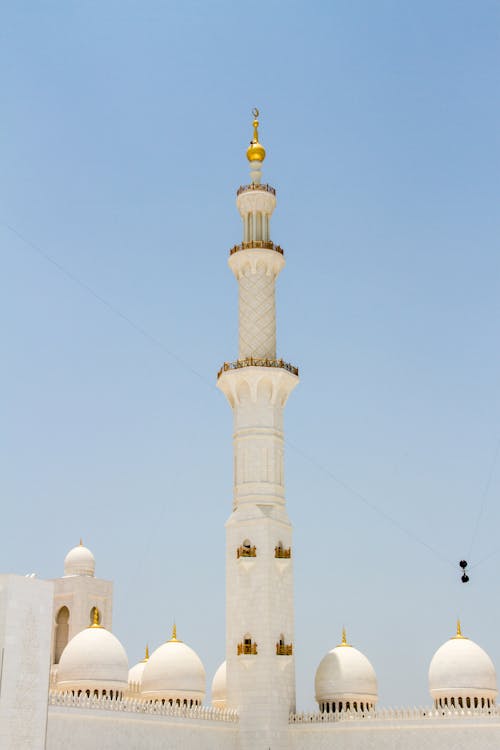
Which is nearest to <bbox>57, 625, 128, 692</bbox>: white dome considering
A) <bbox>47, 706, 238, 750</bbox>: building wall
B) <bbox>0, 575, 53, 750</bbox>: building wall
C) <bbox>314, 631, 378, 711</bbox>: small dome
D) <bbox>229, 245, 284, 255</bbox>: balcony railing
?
<bbox>47, 706, 238, 750</bbox>: building wall

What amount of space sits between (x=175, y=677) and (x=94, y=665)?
3.79 metres

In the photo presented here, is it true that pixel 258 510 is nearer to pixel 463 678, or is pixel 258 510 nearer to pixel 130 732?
pixel 463 678

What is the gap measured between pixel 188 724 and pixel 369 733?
6.80 meters

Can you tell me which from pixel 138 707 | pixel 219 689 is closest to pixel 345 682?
pixel 219 689

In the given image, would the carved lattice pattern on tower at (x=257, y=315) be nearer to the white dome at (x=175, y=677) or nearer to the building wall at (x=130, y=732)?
the white dome at (x=175, y=677)

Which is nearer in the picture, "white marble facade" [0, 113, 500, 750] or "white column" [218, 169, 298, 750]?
"white marble facade" [0, 113, 500, 750]

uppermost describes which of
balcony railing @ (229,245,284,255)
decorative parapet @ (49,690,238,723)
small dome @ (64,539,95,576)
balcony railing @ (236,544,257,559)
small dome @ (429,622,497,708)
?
balcony railing @ (229,245,284,255)

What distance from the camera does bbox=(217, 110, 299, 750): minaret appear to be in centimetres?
4062

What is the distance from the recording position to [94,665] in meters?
38.9

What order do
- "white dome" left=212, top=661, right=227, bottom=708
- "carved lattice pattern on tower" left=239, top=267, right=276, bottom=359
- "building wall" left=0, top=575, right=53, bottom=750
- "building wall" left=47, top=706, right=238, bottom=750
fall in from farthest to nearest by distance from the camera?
"white dome" left=212, top=661, right=227, bottom=708, "carved lattice pattern on tower" left=239, top=267, right=276, bottom=359, "building wall" left=47, top=706, right=238, bottom=750, "building wall" left=0, top=575, right=53, bottom=750

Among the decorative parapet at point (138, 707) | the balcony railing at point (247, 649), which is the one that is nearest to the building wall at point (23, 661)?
the decorative parapet at point (138, 707)

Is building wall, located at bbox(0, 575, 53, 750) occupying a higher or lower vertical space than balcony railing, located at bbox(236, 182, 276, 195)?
lower

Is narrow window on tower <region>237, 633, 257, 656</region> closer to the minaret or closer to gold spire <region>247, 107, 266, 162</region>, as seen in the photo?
the minaret

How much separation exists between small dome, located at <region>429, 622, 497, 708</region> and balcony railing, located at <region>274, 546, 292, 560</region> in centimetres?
713
